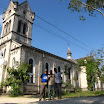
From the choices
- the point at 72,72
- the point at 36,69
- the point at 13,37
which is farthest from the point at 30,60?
the point at 72,72

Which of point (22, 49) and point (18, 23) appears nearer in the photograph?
point (22, 49)

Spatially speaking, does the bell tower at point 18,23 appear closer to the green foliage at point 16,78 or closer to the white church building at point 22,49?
the white church building at point 22,49

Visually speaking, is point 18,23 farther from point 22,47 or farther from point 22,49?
point 22,49

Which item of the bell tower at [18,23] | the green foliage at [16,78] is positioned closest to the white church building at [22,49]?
the bell tower at [18,23]

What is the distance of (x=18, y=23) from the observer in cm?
2633

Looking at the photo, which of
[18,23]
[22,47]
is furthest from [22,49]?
[18,23]

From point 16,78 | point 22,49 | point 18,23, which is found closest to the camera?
point 16,78

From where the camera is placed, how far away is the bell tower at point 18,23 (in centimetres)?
2484

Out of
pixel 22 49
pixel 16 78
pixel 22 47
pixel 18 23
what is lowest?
pixel 16 78

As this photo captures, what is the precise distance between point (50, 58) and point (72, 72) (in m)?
9.13

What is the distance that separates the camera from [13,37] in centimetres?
2406

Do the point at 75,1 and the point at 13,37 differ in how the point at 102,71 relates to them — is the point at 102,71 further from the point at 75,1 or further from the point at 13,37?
the point at 13,37

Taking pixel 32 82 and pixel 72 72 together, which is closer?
pixel 32 82

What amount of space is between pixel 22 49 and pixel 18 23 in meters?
8.82
